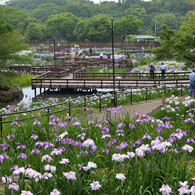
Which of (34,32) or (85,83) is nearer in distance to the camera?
(85,83)

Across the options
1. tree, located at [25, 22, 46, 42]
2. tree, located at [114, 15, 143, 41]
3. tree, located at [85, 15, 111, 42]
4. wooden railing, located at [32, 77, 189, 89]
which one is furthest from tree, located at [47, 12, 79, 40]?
wooden railing, located at [32, 77, 189, 89]

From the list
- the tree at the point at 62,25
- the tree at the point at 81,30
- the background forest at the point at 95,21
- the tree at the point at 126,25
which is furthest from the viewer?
the tree at the point at 62,25

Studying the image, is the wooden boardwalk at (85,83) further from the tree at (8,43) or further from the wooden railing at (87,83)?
the tree at (8,43)

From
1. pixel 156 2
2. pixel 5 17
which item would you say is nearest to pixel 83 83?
pixel 5 17

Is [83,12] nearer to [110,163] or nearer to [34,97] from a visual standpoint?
[34,97]

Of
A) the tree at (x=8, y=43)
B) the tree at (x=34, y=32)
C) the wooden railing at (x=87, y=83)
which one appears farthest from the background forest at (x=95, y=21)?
the tree at (x=8, y=43)

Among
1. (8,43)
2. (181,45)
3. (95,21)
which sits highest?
(95,21)

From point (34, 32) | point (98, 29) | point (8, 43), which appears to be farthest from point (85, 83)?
point (34, 32)

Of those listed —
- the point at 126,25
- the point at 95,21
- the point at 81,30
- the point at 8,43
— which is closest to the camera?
the point at 8,43

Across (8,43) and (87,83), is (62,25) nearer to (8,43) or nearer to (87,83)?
(87,83)

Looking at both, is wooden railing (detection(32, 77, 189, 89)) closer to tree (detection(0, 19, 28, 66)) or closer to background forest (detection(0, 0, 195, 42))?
tree (detection(0, 19, 28, 66))

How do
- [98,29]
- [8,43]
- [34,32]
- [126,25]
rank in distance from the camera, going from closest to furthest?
[8,43], [126,25], [98,29], [34,32]

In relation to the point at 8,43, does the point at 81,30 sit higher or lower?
higher

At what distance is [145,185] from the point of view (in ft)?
19.2
